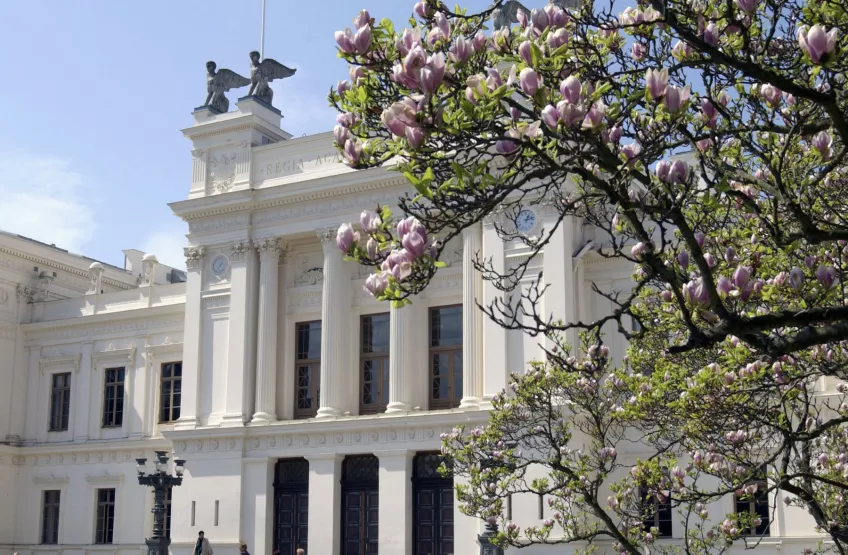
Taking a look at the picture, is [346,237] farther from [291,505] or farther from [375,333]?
[291,505]

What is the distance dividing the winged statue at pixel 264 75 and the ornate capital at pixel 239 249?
415 cm

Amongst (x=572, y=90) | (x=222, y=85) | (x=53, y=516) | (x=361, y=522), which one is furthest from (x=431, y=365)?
(x=572, y=90)

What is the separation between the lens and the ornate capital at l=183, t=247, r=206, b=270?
29453 millimetres

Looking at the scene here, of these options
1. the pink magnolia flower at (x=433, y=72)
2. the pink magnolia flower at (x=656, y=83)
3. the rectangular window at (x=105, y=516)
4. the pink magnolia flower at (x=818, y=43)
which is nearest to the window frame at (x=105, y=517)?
the rectangular window at (x=105, y=516)

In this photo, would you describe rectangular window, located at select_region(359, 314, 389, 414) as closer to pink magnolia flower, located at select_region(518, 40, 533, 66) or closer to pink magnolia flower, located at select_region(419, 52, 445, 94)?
pink magnolia flower, located at select_region(518, 40, 533, 66)

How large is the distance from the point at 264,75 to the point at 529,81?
25.0 meters

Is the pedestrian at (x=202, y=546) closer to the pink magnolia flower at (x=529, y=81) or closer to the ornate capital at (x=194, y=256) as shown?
the ornate capital at (x=194, y=256)

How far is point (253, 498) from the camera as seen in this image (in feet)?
89.6

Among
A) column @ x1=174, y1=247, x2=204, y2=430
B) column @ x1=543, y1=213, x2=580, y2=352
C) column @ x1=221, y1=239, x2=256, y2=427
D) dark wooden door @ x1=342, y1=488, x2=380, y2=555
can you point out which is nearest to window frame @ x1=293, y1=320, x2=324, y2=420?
column @ x1=221, y1=239, x2=256, y2=427

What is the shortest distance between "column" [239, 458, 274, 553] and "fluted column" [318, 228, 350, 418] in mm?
2202

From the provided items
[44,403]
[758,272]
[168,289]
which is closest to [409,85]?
[758,272]

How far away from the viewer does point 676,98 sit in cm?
620

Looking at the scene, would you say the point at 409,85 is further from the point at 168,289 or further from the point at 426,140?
the point at 168,289

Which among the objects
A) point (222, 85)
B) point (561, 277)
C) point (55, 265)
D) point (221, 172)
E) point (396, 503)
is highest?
point (222, 85)
